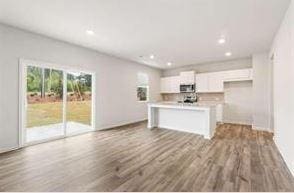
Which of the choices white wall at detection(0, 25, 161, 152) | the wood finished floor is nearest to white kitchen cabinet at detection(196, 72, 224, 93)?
white wall at detection(0, 25, 161, 152)

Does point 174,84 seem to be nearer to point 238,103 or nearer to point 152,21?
point 238,103

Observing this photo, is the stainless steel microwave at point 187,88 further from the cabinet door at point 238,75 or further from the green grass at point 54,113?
the green grass at point 54,113

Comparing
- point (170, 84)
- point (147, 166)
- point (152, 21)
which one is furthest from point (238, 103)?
point (147, 166)

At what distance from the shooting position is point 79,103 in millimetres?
5160

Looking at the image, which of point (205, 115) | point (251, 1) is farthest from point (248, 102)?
point (251, 1)

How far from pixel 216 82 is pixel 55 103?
608 cm

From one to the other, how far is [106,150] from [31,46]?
10.2 ft

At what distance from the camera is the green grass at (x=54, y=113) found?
4.09 m

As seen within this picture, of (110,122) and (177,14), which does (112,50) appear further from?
(177,14)

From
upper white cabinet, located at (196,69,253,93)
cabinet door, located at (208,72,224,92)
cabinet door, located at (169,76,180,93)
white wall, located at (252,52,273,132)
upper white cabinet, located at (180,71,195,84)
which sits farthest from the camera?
cabinet door, located at (169,76,180,93)

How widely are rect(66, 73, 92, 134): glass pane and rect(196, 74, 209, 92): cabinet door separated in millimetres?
4684

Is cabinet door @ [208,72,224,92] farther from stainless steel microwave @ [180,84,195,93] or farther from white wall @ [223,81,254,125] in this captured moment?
stainless steel microwave @ [180,84,195,93]

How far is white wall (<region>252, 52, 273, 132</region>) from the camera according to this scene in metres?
5.36

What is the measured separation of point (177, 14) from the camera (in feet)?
9.66
